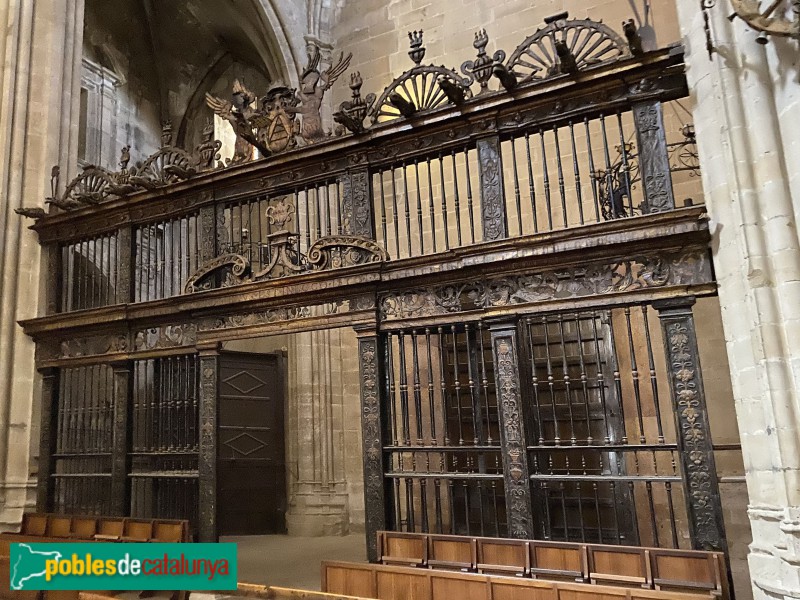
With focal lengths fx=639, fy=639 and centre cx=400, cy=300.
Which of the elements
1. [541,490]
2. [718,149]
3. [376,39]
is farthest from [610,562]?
[376,39]

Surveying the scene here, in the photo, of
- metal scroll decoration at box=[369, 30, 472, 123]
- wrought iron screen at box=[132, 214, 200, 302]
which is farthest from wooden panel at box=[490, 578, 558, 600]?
wrought iron screen at box=[132, 214, 200, 302]

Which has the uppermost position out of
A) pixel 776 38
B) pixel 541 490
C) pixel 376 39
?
pixel 376 39

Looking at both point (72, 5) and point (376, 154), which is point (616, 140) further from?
point (72, 5)

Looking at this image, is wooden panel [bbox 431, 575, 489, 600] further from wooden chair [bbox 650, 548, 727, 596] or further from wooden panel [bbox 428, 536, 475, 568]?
wooden chair [bbox 650, 548, 727, 596]

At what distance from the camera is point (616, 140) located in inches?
352

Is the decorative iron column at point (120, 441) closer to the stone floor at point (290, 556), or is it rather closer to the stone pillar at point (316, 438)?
the stone floor at point (290, 556)

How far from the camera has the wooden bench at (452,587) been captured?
362 centimetres

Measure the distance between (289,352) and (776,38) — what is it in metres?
7.81

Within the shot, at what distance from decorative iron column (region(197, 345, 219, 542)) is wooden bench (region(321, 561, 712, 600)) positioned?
1.86m

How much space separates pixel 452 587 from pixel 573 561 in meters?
0.87

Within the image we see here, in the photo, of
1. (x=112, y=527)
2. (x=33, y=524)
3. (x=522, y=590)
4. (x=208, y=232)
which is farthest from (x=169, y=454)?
(x=522, y=590)

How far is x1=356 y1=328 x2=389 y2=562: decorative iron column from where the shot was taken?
205 inches

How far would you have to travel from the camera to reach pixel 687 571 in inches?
157

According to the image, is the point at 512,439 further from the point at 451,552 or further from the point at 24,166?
the point at 24,166
